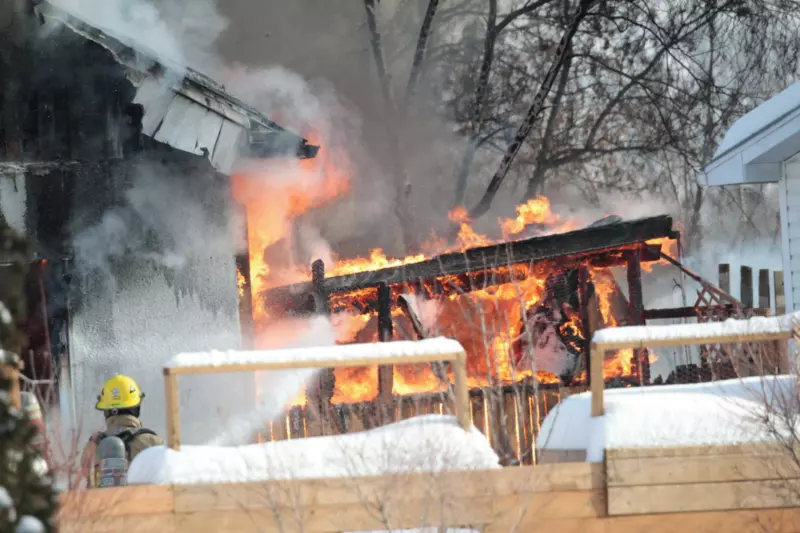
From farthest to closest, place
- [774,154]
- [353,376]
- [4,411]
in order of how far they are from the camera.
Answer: [353,376] → [774,154] → [4,411]

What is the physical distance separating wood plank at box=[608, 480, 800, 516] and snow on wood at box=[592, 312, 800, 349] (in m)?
0.75

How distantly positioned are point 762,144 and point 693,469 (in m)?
5.15

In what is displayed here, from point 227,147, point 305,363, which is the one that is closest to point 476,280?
point 227,147

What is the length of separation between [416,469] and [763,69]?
17.4 m

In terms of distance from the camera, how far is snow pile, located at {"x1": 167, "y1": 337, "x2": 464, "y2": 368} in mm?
5688

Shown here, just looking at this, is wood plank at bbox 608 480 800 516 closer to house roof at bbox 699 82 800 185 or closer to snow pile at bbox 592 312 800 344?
snow pile at bbox 592 312 800 344

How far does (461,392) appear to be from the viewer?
18.9 feet

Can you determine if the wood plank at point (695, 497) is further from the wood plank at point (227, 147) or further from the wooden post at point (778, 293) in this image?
the wooden post at point (778, 293)

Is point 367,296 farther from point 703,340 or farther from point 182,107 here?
point 703,340

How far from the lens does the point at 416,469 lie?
5480 mm

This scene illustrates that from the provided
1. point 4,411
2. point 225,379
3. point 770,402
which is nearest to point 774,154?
point 770,402

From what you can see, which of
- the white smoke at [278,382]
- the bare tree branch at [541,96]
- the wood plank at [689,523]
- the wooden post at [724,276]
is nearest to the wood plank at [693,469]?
the wood plank at [689,523]

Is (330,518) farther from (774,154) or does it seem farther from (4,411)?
(774,154)

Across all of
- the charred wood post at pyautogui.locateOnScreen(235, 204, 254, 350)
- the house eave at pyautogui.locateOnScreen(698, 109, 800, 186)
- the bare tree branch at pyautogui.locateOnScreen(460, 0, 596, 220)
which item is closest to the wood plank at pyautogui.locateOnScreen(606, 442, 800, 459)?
the house eave at pyautogui.locateOnScreen(698, 109, 800, 186)
